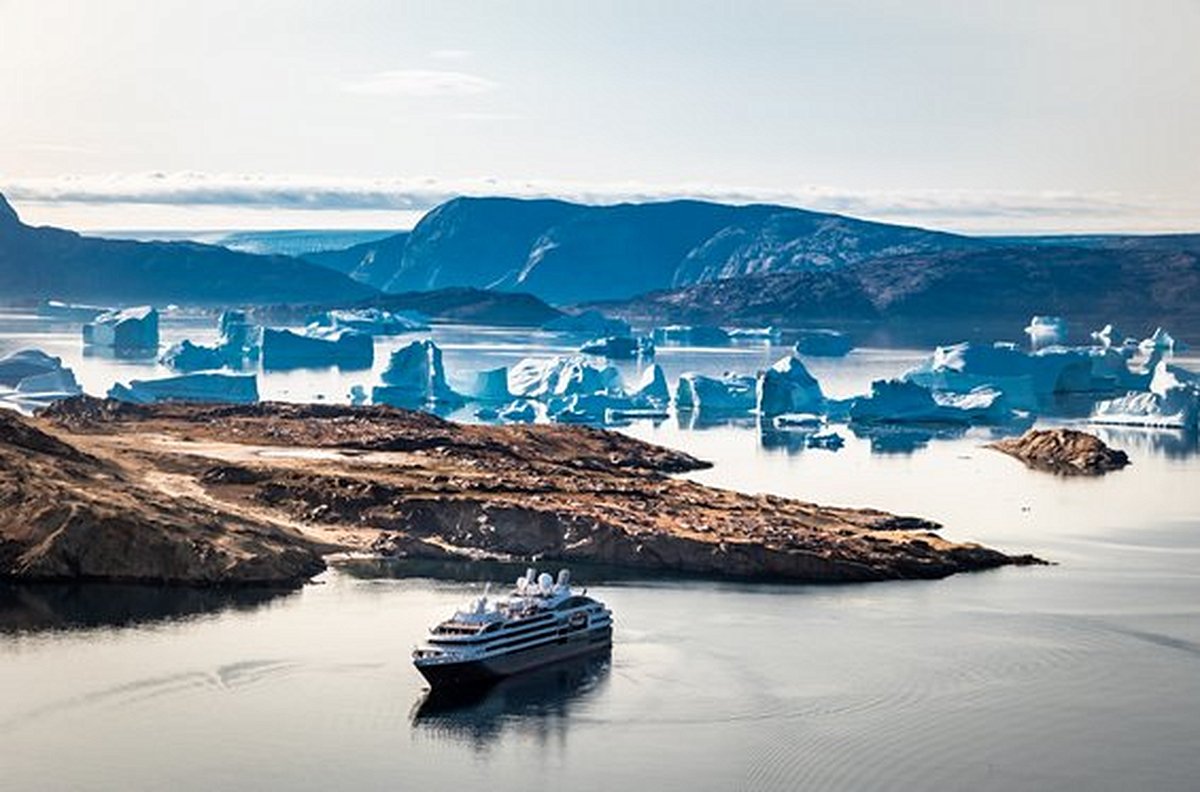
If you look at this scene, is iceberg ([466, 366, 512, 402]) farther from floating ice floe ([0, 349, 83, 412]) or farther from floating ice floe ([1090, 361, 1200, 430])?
floating ice floe ([1090, 361, 1200, 430])

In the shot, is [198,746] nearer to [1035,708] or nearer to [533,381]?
[1035,708]

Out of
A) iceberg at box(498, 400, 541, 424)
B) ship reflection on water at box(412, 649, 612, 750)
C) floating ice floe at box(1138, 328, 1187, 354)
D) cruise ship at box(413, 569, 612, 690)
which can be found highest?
floating ice floe at box(1138, 328, 1187, 354)

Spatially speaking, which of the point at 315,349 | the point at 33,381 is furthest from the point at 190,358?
the point at 33,381

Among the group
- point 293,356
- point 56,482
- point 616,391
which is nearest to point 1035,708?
point 56,482

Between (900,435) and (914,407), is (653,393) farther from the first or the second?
(900,435)

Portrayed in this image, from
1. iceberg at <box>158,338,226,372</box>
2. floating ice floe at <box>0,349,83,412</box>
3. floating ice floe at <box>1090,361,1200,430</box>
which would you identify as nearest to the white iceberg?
floating ice floe at <box>0,349,83,412</box>

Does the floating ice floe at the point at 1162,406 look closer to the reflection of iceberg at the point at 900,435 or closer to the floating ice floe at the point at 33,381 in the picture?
the reflection of iceberg at the point at 900,435
